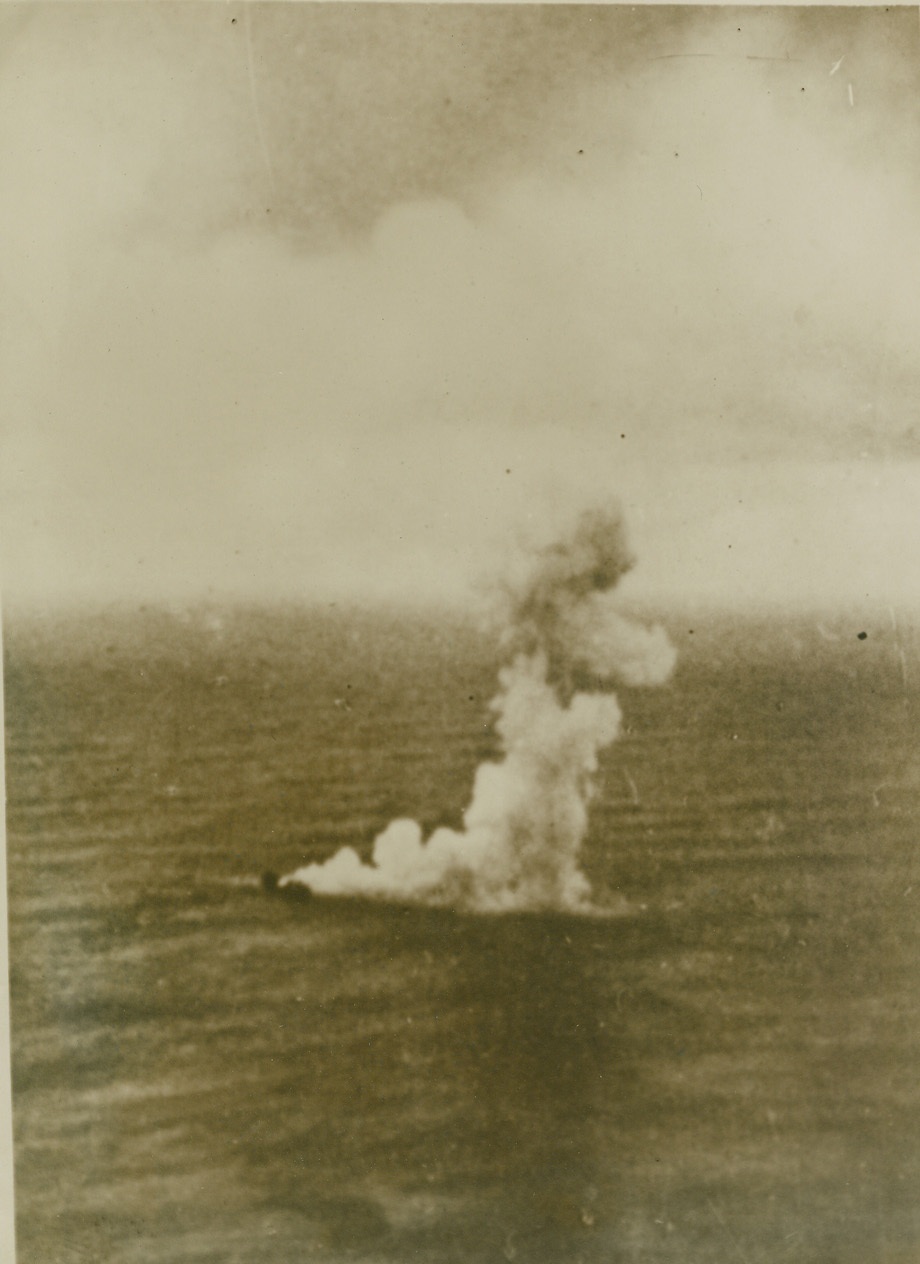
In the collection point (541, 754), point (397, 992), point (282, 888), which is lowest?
point (397, 992)

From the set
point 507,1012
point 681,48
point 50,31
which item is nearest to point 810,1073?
point 507,1012

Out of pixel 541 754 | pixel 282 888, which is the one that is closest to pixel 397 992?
pixel 282 888

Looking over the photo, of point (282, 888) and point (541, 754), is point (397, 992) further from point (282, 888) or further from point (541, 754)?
point (541, 754)

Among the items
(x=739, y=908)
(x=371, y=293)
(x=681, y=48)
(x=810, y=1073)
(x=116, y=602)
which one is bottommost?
(x=810, y=1073)

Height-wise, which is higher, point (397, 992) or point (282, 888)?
point (282, 888)

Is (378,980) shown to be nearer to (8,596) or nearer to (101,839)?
(101,839)
